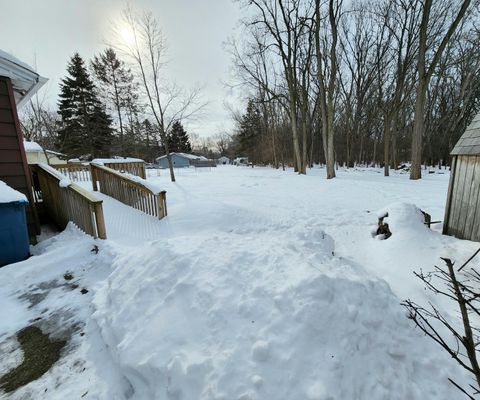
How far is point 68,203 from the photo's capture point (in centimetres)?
508

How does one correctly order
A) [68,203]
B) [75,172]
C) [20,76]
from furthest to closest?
[75,172] < [68,203] < [20,76]

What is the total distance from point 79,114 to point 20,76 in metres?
26.2

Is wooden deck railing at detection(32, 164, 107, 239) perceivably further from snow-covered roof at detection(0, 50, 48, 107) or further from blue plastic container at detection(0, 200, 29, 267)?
snow-covered roof at detection(0, 50, 48, 107)

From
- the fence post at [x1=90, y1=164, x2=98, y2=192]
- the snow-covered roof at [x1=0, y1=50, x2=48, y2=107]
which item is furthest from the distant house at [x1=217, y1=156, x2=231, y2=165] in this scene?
the snow-covered roof at [x1=0, y1=50, x2=48, y2=107]

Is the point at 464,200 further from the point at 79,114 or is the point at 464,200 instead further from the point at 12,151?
the point at 79,114

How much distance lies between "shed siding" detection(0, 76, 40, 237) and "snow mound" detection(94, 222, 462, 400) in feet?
12.4

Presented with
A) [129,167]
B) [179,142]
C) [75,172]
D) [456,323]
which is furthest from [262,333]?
[179,142]

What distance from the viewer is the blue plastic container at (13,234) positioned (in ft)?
12.6

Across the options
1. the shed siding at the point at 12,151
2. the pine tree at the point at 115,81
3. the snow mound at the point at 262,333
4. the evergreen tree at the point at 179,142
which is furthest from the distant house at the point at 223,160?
the snow mound at the point at 262,333

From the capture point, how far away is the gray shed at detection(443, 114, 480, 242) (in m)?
3.94

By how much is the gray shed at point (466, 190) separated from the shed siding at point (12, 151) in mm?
8270

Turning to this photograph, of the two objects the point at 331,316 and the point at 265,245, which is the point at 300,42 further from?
the point at 331,316

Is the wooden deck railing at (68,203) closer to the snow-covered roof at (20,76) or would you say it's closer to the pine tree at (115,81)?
the snow-covered roof at (20,76)

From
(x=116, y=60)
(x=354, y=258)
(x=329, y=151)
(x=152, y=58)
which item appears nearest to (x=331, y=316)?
(x=354, y=258)
